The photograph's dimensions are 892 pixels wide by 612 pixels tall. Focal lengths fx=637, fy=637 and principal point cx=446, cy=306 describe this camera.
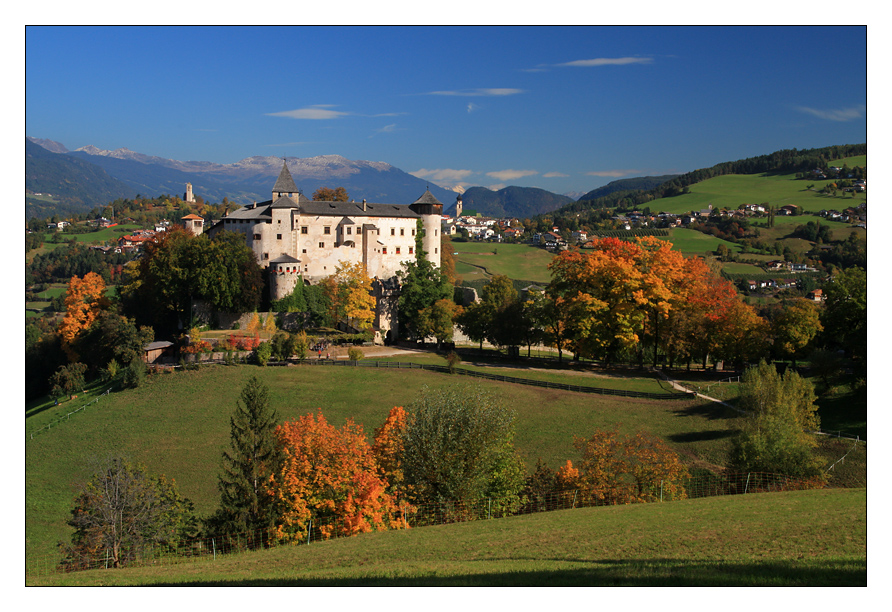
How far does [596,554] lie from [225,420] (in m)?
27.1

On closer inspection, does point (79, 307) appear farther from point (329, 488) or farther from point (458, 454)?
point (458, 454)

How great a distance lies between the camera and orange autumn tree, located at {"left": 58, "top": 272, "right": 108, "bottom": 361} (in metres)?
52.3

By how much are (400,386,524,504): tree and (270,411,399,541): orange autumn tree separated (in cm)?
142

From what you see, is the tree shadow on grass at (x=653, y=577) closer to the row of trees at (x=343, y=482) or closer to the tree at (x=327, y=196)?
the row of trees at (x=343, y=482)

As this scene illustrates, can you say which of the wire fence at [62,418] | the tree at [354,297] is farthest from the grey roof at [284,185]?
the wire fence at [62,418]

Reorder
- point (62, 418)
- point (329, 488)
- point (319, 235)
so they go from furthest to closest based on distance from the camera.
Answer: point (319, 235)
point (62, 418)
point (329, 488)

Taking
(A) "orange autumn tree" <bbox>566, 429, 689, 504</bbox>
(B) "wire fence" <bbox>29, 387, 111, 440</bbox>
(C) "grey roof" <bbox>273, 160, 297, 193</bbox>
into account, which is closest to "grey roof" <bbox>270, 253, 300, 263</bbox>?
(C) "grey roof" <bbox>273, 160, 297, 193</bbox>

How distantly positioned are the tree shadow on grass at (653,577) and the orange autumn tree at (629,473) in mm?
10602

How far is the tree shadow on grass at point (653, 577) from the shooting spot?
1155 cm

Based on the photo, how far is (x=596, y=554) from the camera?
1408 cm

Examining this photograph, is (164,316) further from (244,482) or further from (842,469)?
(842,469)

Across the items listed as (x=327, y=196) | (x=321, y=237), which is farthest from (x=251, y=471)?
(x=327, y=196)

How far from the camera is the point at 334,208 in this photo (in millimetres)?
55875

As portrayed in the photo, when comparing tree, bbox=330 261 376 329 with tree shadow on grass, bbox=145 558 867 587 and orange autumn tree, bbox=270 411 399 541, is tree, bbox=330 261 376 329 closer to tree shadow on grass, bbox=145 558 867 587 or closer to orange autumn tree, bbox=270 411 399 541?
orange autumn tree, bbox=270 411 399 541
